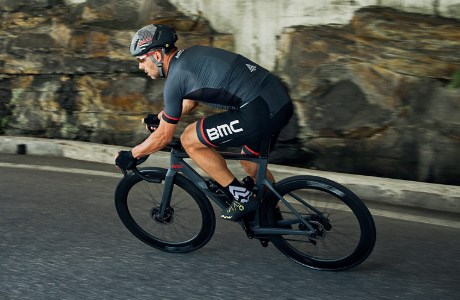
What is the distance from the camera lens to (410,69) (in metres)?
6.69

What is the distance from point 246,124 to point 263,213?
69 cm

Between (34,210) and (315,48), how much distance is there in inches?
133

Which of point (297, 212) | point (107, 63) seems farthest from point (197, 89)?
point (107, 63)

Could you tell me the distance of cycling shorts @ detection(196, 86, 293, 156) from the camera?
4.34 meters

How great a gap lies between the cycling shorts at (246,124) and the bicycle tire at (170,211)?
48 centimetres

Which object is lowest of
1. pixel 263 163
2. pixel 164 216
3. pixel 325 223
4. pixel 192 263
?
pixel 192 263

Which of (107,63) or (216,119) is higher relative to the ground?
(216,119)

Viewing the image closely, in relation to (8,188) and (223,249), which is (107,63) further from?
(223,249)

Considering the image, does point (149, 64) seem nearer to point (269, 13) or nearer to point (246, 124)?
point (246, 124)

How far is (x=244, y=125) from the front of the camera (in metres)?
4.36

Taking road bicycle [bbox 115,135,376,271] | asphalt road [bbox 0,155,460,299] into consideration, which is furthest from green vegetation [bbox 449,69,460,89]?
road bicycle [bbox 115,135,376,271]

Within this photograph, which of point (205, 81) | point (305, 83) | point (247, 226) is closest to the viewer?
point (205, 81)

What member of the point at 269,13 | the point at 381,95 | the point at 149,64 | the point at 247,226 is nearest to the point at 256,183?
the point at 247,226

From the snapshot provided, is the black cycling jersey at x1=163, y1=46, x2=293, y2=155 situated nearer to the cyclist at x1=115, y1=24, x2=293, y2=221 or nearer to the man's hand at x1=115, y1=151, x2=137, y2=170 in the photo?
the cyclist at x1=115, y1=24, x2=293, y2=221
